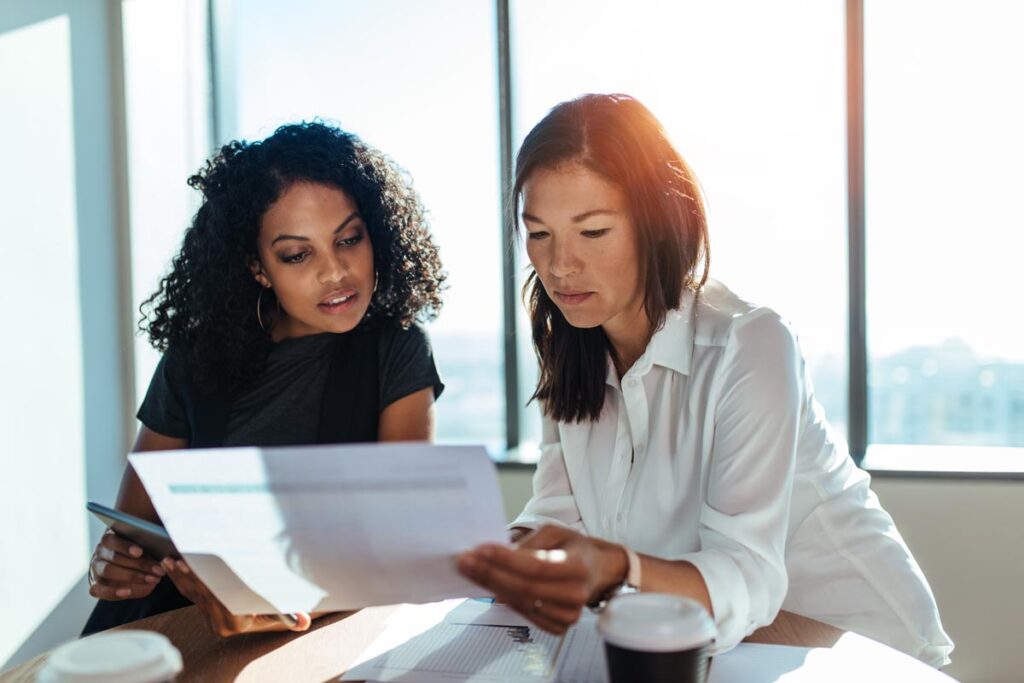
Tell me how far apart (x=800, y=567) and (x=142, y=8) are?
291 cm

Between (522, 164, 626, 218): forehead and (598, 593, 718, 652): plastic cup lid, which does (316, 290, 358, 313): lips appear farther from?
(598, 593, 718, 652): plastic cup lid

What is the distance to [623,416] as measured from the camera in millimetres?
1396

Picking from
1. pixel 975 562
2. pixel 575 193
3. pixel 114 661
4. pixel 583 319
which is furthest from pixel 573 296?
pixel 975 562

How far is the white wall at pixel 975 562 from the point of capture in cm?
255

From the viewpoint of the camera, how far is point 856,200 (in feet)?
9.00

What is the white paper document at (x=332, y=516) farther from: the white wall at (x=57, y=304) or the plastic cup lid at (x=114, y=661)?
the white wall at (x=57, y=304)

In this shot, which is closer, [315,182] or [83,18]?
[315,182]

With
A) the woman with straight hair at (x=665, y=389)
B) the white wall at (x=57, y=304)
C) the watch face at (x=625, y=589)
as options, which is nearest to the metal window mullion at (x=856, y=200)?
the woman with straight hair at (x=665, y=389)

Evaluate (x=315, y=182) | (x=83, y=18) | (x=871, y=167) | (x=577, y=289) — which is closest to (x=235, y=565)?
(x=577, y=289)

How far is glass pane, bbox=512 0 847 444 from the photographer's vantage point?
2.79 meters

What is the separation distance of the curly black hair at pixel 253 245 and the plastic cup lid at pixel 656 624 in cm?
109

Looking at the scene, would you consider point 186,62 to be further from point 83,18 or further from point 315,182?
point 315,182

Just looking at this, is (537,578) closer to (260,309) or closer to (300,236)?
(300,236)

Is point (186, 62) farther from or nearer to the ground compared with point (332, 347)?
farther from the ground
